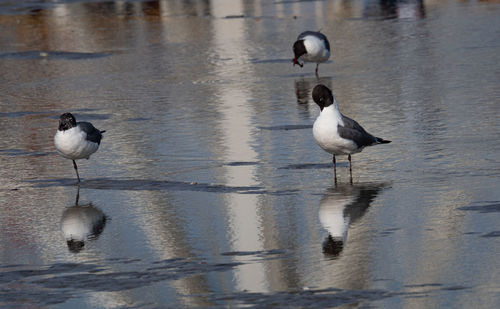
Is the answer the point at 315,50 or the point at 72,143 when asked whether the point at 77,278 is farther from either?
the point at 315,50

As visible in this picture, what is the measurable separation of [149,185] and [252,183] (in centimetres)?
107

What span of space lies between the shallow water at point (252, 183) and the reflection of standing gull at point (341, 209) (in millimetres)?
31

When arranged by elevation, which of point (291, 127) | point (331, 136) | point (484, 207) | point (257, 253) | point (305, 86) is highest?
point (305, 86)

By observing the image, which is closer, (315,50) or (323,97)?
(323,97)

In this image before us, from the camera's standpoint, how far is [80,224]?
9914 millimetres

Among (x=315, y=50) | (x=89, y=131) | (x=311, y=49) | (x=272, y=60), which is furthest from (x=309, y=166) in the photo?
(x=272, y=60)

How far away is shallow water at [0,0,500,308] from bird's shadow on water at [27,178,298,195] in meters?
0.03

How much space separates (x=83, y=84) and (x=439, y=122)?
323 inches

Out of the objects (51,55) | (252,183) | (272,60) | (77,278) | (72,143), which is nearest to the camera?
(77,278)

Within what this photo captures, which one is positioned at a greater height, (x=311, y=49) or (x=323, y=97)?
(x=311, y=49)

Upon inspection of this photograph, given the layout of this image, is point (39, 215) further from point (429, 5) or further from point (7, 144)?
point (429, 5)

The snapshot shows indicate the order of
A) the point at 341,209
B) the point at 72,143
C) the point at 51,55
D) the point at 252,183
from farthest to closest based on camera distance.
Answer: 1. the point at 51,55
2. the point at 72,143
3. the point at 252,183
4. the point at 341,209

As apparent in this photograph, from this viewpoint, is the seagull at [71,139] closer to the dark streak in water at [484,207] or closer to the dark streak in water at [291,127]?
the dark streak in water at [291,127]

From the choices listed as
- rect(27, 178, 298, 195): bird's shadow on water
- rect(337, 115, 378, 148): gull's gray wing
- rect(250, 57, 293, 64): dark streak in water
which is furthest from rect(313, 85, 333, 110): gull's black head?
rect(250, 57, 293, 64): dark streak in water
